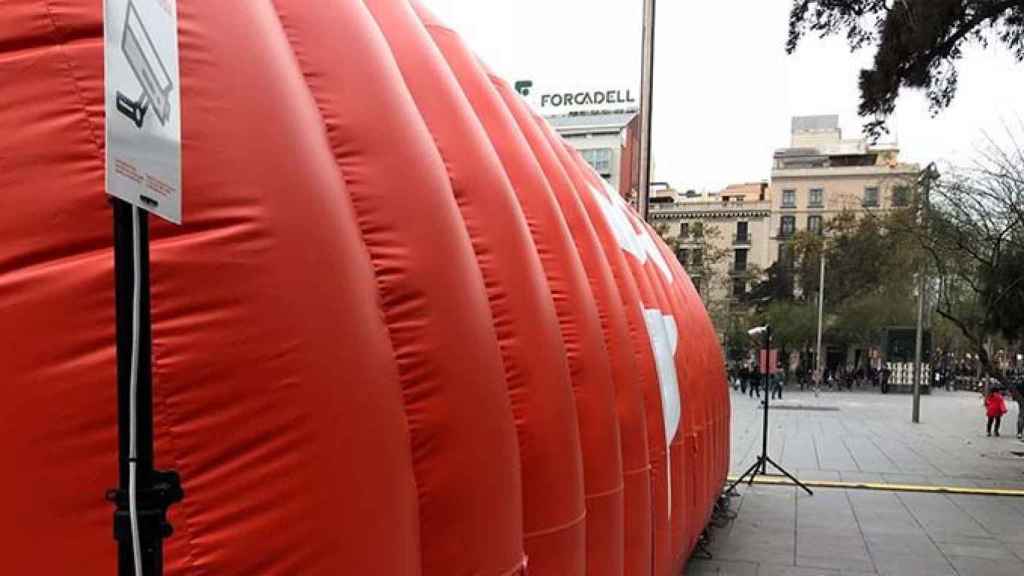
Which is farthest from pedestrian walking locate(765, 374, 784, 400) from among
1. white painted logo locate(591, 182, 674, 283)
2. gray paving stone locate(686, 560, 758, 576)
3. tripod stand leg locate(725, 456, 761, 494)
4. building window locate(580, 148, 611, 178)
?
white painted logo locate(591, 182, 674, 283)

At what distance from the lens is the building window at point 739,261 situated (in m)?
80.6

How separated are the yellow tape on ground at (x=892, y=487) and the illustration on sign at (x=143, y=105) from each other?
12.4 metres

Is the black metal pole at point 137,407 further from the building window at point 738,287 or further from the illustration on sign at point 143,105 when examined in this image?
the building window at point 738,287

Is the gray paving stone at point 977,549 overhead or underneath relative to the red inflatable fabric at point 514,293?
underneath

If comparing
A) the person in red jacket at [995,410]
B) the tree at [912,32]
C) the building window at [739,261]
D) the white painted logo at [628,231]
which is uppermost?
the building window at [739,261]

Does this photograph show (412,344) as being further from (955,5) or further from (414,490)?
(955,5)

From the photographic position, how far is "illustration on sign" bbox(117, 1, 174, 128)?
1.18 meters

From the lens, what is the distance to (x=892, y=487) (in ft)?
42.4

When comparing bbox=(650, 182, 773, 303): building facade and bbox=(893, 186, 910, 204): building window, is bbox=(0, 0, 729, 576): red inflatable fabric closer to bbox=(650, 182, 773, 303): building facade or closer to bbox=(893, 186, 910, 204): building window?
bbox=(893, 186, 910, 204): building window

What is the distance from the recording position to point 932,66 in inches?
394

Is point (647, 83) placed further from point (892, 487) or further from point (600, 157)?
point (600, 157)

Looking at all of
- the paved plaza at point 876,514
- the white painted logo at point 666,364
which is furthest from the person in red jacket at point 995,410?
the white painted logo at point 666,364

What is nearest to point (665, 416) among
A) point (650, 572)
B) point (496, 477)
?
point (650, 572)

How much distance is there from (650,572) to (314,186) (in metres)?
3.22
